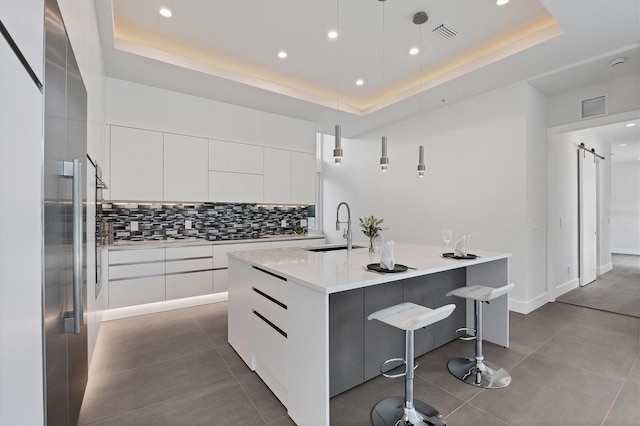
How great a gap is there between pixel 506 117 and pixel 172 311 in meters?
5.19

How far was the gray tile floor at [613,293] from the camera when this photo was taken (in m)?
3.92

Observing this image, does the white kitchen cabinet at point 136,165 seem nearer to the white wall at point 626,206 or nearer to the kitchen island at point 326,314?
the kitchen island at point 326,314

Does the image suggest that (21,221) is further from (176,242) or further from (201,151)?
(201,151)

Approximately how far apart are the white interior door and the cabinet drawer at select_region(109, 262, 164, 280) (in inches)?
264

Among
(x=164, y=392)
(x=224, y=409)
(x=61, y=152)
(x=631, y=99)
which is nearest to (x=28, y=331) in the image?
(x=61, y=152)

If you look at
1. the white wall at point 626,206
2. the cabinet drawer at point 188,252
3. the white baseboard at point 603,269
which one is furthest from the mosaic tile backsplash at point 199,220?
the white wall at point 626,206

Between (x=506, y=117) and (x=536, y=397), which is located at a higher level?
(x=506, y=117)

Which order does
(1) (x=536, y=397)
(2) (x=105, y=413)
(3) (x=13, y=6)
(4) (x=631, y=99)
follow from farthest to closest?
(4) (x=631, y=99) < (1) (x=536, y=397) < (2) (x=105, y=413) < (3) (x=13, y=6)

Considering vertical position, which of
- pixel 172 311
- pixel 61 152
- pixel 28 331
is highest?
pixel 61 152

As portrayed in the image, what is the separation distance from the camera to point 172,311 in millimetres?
3859

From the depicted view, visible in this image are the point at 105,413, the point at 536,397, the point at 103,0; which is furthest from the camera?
the point at 103,0

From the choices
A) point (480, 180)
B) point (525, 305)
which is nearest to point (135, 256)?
point (480, 180)

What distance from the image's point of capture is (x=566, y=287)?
4637 mm

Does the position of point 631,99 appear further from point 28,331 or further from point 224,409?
point 28,331
